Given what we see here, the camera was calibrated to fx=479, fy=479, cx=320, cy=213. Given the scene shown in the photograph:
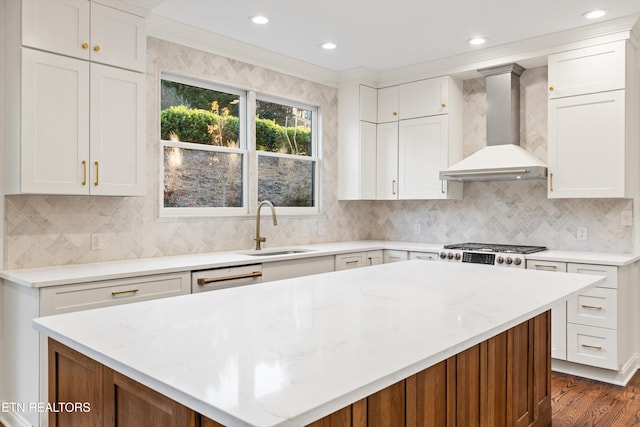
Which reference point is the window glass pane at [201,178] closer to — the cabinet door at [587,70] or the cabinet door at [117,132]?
the cabinet door at [117,132]

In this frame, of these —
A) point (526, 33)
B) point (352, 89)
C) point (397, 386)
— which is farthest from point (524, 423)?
point (352, 89)

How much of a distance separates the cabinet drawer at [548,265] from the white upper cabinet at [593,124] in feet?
1.88

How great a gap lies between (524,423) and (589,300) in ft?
5.49

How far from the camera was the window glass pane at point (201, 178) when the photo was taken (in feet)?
12.3

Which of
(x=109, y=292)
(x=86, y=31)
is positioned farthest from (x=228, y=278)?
(x=86, y=31)

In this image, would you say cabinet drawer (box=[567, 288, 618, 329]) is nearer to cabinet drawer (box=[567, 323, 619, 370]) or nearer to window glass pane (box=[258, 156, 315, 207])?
cabinet drawer (box=[567, 323, 619, 370])

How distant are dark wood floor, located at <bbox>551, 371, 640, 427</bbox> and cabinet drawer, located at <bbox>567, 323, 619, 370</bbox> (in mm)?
158

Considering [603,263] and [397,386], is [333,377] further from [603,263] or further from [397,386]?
[603,263]

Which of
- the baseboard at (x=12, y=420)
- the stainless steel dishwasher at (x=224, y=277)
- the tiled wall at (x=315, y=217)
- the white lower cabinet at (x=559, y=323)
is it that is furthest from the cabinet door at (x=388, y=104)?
the baseboard at (x=12, y=420)

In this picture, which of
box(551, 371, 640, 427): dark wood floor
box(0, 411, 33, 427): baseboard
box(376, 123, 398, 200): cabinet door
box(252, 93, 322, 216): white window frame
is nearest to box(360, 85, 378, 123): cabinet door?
box(376, 123, 398, 200): cabinet door

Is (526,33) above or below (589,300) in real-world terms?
above

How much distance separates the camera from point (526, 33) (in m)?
3.83

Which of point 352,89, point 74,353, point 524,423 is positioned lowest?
point 524,423

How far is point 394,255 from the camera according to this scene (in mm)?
4578
